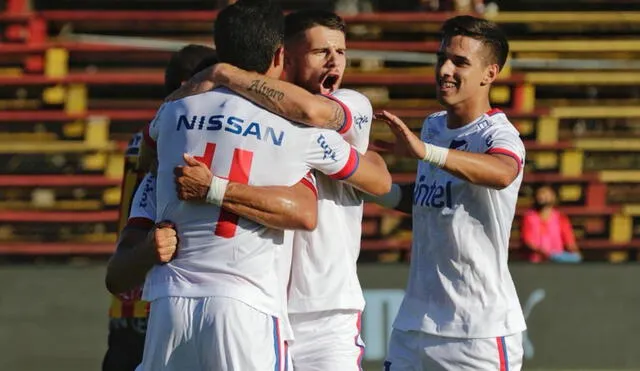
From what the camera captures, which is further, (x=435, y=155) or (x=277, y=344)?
(x=435, y=155)

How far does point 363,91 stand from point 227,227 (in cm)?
908

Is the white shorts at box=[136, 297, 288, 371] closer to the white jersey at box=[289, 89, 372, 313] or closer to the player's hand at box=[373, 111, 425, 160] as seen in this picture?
the white jersey at box=[289, 89, 372, 313]

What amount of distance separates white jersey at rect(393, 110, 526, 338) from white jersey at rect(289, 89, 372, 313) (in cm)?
53

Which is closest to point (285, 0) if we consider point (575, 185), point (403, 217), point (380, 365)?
point (403, 217)

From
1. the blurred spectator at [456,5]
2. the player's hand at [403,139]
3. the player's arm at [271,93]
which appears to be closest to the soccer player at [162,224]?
the player's arm at [271,93]

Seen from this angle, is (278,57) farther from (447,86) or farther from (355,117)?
(447,86)

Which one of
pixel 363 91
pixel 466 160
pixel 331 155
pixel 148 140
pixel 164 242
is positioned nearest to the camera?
pixel 164 242

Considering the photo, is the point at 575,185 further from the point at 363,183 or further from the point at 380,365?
the point at 363,183

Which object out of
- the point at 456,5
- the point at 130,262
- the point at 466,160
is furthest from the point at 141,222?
the point at 456,5

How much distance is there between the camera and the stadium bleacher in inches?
508

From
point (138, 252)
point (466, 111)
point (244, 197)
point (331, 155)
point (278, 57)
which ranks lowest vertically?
point (138, 252)

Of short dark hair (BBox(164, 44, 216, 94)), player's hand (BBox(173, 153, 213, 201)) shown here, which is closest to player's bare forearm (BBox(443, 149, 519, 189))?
player's hand (BBox(173, 153, 213, 201))

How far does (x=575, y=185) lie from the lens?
13195 millimetres

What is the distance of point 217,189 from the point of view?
14.0 ft
